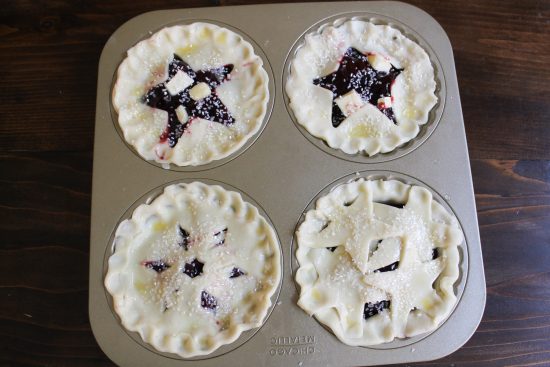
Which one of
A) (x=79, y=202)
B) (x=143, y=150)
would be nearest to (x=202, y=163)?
(x=143, y=150)

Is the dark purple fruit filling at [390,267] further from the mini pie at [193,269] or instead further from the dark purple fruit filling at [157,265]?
the dark purple fruit filling at [157,265]

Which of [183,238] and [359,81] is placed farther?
[359,81]

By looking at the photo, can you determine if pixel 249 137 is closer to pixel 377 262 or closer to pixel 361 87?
pixel 361 87

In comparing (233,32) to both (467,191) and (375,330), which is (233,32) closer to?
(467,191)

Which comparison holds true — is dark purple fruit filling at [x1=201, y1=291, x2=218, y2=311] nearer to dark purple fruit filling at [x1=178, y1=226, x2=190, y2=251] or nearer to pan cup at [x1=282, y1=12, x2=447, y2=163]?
dark purple fruit filling at [x1=178, y1=226, x2=190, y2=251]

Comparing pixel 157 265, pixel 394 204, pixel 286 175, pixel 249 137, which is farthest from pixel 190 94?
pixel 394 204
